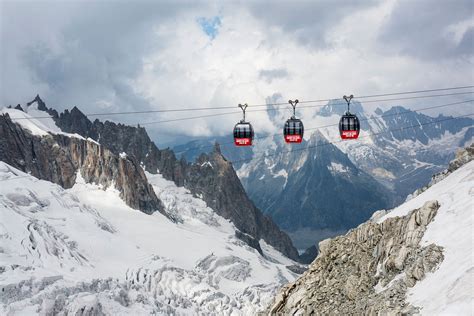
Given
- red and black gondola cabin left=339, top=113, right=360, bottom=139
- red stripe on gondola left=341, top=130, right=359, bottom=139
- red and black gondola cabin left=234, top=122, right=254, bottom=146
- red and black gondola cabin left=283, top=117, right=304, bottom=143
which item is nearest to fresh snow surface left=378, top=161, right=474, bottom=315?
red stripe on gondola left=341, top=130, right=359, bottom=139

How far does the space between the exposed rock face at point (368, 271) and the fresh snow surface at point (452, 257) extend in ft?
2.56

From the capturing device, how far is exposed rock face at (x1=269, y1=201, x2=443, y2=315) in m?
37.9

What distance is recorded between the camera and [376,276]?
42.8 meters

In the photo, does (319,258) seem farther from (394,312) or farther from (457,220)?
(394,312)

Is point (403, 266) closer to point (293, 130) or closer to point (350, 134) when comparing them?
point (350, 134)

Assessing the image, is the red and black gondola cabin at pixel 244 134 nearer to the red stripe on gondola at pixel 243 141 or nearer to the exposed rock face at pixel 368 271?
the red stripe on gondola at pixel 243 141

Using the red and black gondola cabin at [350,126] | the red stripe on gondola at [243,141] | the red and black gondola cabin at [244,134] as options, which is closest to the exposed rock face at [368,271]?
the red and black gondola cabin at [350,126]

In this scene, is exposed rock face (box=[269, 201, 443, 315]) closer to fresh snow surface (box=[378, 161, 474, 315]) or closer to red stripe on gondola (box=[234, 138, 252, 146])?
fresh snow surface (box=[378, 161, 474, 315])

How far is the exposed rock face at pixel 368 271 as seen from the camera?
124 feet

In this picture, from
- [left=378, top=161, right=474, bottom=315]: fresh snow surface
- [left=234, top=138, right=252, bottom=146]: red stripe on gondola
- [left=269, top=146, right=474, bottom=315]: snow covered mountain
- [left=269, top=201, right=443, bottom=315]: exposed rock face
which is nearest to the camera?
[left=378, top=161, right=474, bottom=315]: fresh snow surface

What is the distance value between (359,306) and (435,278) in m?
6.28

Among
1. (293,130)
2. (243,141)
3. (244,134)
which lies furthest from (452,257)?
(244,134)

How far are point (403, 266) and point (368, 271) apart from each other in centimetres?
399

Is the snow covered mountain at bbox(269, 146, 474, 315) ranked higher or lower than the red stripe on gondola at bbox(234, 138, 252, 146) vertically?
lower
